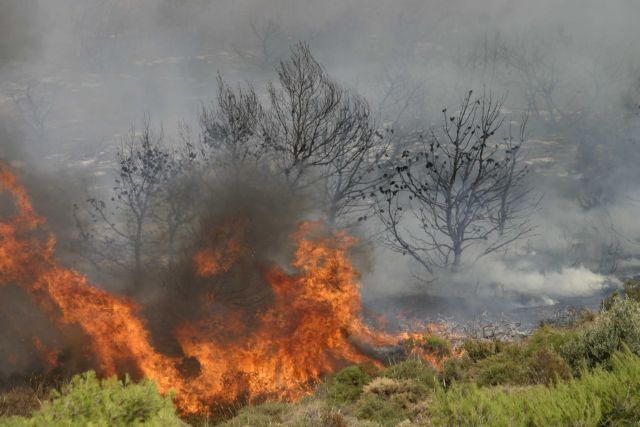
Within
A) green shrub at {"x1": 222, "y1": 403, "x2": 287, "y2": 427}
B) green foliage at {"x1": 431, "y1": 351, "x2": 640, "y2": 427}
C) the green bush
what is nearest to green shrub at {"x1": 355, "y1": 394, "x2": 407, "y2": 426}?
green shrub at {"x1": 222, "y1": 403, "x2": 287, "y2": 427}

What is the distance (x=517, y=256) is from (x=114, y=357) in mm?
23207

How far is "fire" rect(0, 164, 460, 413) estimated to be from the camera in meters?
14.0

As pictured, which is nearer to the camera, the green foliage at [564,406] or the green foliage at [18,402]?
the green foliage at [564,406]

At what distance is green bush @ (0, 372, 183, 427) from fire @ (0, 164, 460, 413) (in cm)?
655

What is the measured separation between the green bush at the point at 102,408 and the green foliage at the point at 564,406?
390 centimetres

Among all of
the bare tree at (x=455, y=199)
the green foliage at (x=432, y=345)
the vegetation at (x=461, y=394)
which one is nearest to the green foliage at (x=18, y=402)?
the vegetation at (x=461, y=394)

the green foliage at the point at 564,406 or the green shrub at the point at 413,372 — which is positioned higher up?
the green shrub at the point at 413,372

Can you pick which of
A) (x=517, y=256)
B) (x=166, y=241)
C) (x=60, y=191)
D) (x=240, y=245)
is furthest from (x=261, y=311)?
(x=517, y=256)

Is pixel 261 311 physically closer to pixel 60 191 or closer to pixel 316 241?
pixel 316 241

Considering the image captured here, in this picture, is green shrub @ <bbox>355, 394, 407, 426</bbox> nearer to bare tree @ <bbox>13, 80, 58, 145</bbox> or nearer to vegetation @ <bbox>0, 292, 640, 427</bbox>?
vegetation @ <bbox>0, 292, 640, 427</bbox>

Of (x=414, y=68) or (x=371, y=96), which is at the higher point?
(x=414, y=68)

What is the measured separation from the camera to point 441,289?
24.8m

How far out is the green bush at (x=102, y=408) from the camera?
243 inches

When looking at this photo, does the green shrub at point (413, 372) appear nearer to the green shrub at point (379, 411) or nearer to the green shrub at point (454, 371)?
the green shrub at point (454, 371)
